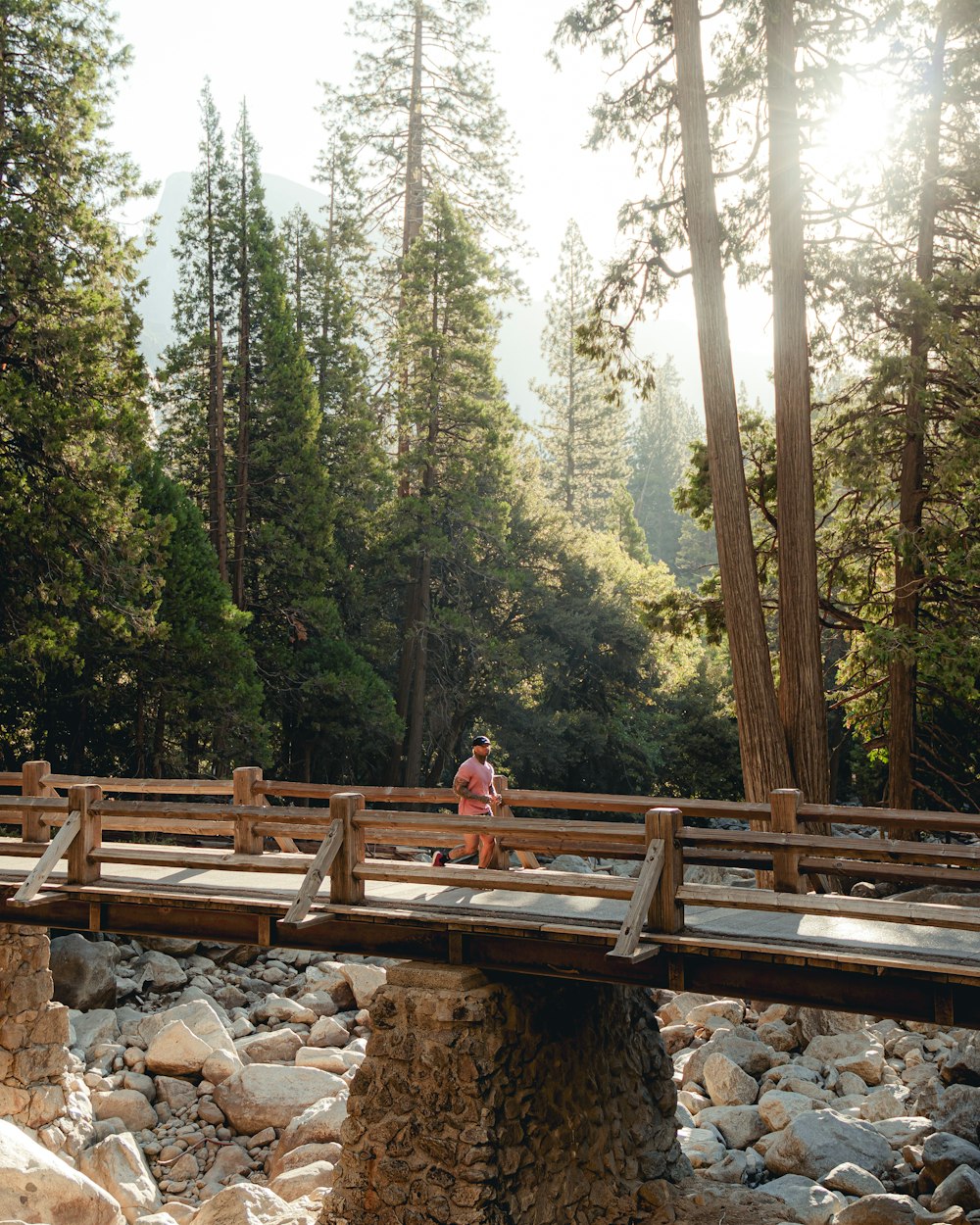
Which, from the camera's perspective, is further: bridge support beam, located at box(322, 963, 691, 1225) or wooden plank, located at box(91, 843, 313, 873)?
wooden plank, located at box(91, 843, 313, 873)

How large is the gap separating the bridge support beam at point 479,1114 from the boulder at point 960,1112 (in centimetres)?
376

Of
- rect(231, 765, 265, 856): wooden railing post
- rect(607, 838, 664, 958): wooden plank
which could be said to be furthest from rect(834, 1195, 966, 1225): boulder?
rect(231, 765, 265, 856): wooden railing post

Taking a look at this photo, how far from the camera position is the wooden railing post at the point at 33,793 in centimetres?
1089

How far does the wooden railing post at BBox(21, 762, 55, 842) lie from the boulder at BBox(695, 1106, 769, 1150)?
691cm

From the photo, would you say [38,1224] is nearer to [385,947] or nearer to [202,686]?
[385,947]

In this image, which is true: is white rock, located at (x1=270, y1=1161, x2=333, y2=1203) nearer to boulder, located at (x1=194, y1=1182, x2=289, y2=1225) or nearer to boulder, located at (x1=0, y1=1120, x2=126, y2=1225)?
boulder, located at (x1=194, y1=1182, x2=289, y2=1225)

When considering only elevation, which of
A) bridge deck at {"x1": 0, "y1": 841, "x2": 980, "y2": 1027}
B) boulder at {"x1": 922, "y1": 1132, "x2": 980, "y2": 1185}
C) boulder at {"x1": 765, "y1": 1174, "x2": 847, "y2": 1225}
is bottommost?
boulder at {"x1": 765, "y1": 1174, "x2": 847, "y2": 1225}

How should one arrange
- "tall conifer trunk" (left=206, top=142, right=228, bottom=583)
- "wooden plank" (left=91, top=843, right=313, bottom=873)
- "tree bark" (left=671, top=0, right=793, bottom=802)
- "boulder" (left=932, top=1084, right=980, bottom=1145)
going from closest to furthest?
1. "wooden plank" (left=91, top=843, right=313, bottom=873)
2. "boulder" (left=932, top=1084, right=980, bottom=1145)
3. "tree bark" (left=671, top=0, right=793, bottom=802)
4. "tall conifer trunk" (left=206, top=142, right=228, bottom=583)

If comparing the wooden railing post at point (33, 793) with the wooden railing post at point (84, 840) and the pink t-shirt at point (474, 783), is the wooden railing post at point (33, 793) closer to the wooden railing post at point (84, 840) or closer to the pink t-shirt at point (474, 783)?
the wooden railing post at point (84, 840)

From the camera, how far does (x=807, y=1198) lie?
941 cm

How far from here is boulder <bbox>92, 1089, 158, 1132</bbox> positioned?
1152cm

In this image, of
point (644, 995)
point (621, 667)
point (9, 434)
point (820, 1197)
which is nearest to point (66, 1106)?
point (644, 995)

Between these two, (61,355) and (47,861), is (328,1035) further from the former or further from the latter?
(61,355)

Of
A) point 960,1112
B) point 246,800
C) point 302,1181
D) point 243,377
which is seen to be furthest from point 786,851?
point 243,377
